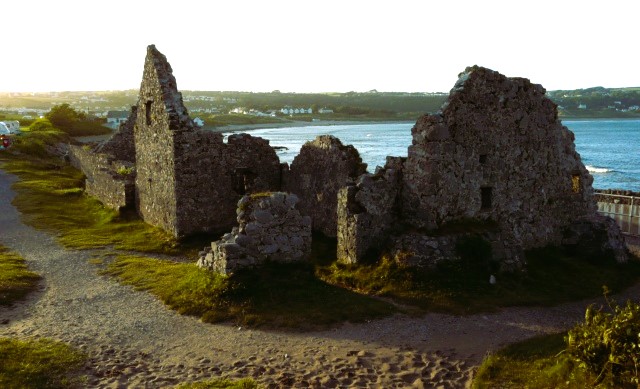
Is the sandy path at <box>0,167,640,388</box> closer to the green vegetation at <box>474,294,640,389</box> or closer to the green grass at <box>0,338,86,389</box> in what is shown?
the green grass at <box>0,338,86,389</box>

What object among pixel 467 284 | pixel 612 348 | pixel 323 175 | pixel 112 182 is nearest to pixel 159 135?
pixel 323 175

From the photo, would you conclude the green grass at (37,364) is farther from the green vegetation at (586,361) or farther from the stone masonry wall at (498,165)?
the stone masonry wall at (498,165)

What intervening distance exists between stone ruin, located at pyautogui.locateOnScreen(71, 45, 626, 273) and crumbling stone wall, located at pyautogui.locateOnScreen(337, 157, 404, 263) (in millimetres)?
33

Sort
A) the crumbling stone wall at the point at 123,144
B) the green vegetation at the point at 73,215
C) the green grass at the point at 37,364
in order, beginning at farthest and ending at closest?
the crumbling stone wall at the point at 123,144 < the green vegetation at the point at 73,215 < the green grass at the point at 37,364

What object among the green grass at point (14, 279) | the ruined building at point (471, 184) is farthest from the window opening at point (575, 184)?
the green grass at point (14, 279)

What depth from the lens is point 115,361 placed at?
11352mm

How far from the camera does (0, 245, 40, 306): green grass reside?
15180 mm

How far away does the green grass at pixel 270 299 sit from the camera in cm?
1327

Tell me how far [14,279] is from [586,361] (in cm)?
1446

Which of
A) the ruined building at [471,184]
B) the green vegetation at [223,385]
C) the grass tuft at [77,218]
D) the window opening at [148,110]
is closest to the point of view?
the green vegetation at [223,385]

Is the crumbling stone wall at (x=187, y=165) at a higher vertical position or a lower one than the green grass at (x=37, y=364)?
higher

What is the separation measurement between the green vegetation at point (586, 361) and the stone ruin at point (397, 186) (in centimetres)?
486

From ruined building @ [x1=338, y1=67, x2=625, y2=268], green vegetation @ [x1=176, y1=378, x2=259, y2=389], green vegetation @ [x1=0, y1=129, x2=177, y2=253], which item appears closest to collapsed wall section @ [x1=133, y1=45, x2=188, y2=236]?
green vegetation @ [x1=0, y1=129, x2=177, y2=253]

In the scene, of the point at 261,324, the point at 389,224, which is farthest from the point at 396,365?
the point at 389,224
